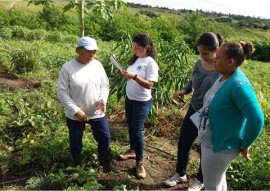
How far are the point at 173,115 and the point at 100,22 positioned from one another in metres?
21.8

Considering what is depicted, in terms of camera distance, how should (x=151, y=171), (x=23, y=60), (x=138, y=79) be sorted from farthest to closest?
(x=23, y=60)
(x=151, y=171)
(x=138, y=79)

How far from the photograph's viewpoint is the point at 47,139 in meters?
3.95

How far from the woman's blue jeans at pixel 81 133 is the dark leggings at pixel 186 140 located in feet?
2.56

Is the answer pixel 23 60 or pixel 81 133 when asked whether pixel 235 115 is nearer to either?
pixel 81 133

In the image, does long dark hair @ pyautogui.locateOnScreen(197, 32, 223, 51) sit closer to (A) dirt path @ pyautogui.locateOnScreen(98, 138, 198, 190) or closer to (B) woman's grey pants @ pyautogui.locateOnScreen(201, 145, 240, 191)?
(B) woman's grey pants @ pyautogui.locateOnScreen(201, 145, 240, 191)

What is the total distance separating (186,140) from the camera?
3209 mm

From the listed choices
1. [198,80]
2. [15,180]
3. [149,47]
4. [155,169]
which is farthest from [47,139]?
[198,80]

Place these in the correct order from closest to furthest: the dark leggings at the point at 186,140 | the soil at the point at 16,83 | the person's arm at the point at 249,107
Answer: the person's arm at the point at 249,107, the dark leggings at the point at 186,140, the soil at the point at 16,83

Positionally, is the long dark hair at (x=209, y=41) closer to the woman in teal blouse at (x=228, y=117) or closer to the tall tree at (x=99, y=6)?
the woman in teal blouse at (x=228, y=117)

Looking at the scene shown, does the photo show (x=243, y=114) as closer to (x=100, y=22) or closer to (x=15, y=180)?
(x=15, y=180)

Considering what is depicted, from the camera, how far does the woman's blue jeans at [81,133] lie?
3262 mm

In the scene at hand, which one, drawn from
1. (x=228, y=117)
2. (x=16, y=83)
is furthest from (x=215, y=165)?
(x=16, y=83)

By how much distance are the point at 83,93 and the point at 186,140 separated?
1.12 metres

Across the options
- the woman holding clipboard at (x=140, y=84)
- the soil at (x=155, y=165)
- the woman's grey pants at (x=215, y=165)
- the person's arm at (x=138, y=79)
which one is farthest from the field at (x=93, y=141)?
the person's arm at (x=138, y=79)
